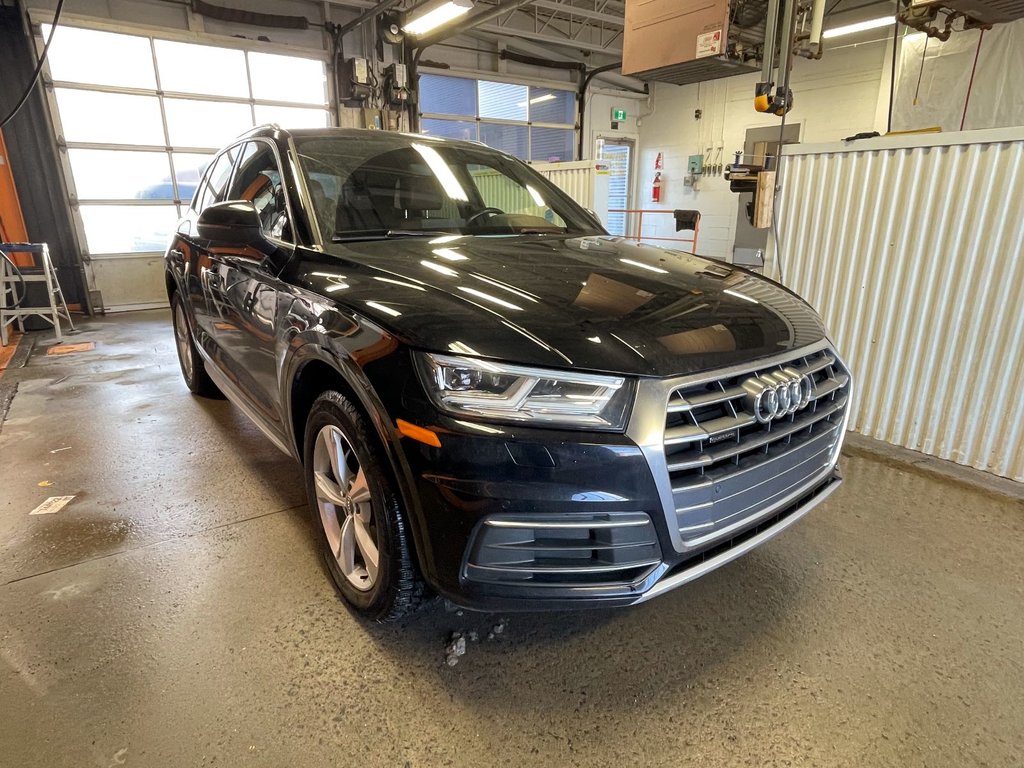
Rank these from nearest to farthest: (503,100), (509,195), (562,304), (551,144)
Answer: (562,304) → (509,195) → (503,100) → (551,144)

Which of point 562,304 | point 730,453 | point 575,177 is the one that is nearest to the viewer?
point 730,453

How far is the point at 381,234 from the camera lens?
6.66 feet

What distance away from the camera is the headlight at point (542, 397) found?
4.09 ft

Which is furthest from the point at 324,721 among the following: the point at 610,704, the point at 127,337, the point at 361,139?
the point at 127,337

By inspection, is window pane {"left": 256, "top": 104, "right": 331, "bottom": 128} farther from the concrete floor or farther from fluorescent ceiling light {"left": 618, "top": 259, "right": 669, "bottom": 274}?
fluorescent ceiling light {"left": 618, "top": 259, "right": 669, "bottom": 274}

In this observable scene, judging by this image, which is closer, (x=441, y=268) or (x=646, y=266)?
(x=441, y=268)

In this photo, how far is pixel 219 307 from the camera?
2.56 meters

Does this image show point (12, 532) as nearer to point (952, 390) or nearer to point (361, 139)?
point (361, 139)

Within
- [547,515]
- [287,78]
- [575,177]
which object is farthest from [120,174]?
[547,515]

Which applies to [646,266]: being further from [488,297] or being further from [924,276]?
[924,276]

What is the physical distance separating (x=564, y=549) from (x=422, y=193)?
1.61 metres

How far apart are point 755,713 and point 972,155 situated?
8.49 ft

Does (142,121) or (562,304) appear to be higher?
(142,121)

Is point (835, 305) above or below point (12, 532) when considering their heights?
above
